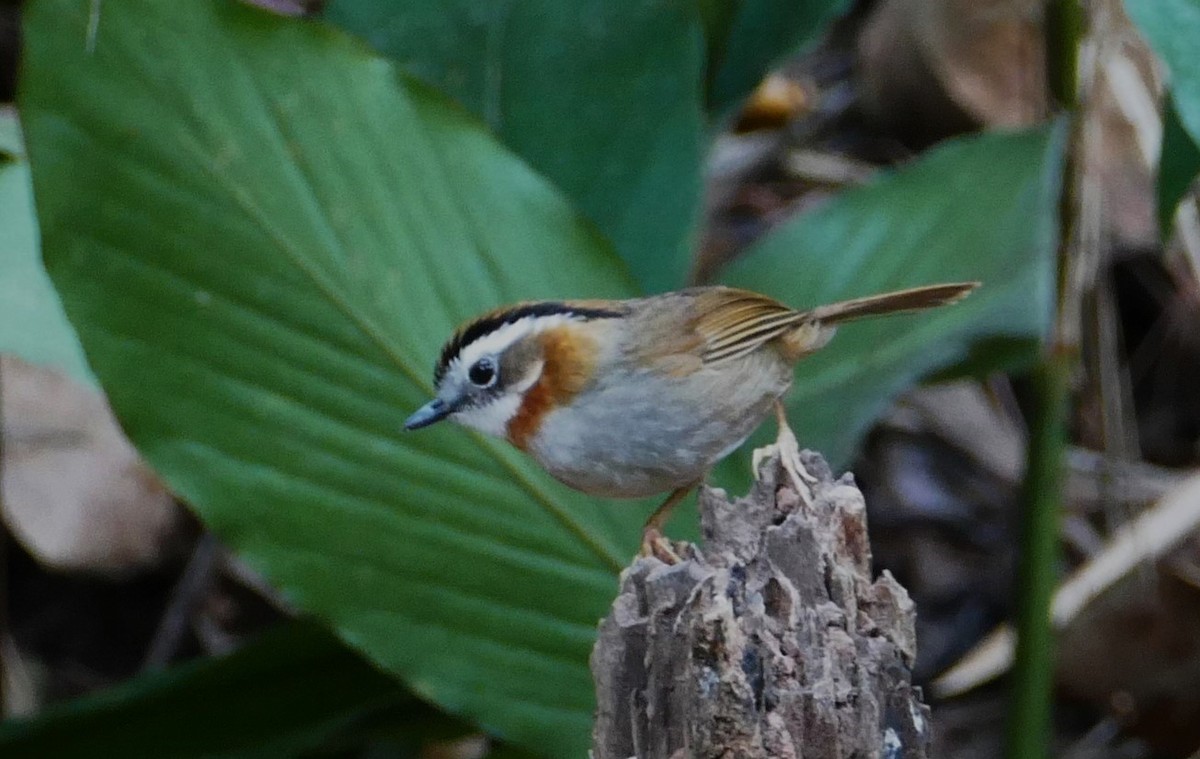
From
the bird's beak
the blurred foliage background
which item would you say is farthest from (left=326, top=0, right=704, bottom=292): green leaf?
the bird's beak

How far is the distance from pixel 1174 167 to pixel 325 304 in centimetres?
137

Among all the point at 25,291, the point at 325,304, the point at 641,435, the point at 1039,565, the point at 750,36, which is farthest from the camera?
the point at 750,36

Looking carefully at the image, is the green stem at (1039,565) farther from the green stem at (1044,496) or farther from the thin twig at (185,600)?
the thin twig at (185,600)

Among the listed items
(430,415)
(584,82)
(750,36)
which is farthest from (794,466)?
(750,36)

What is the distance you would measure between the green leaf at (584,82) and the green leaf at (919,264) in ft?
0.91

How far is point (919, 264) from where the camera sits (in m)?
3.08

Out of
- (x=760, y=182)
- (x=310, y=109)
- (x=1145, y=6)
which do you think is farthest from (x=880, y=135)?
(x=1145, y=6)

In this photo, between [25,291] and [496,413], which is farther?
[25,291]

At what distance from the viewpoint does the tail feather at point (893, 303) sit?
2439 millimetres

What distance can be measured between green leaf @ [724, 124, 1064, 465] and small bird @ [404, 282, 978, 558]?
1.34 ft

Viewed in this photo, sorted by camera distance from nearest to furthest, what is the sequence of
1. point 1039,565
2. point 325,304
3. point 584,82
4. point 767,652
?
1. point 767,652
2. point 325,304
3. point 1039,565
4. point 584,82

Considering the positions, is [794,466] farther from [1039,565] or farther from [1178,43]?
[1039,565]

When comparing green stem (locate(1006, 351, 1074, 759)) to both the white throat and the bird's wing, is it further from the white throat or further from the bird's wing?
the white throat

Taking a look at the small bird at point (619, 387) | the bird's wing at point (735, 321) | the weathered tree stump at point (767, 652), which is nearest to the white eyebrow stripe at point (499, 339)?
the small bird at point (619, 387)
